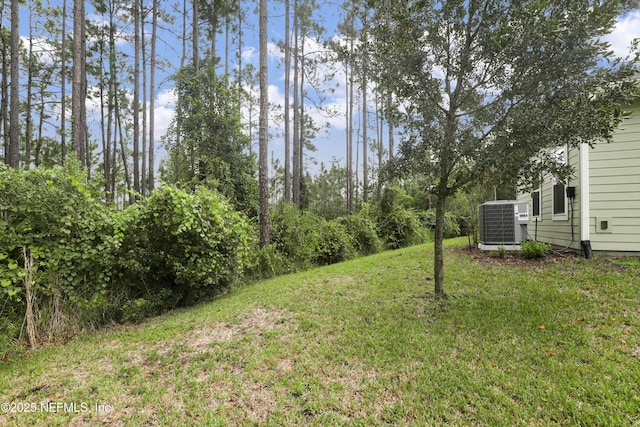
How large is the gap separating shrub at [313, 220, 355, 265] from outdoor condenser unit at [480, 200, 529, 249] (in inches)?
140

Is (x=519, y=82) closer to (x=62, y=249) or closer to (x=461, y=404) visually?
(x=461, y=404)

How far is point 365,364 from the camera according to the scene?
8.52 ft

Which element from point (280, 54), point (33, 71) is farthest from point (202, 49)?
point (33, 71)

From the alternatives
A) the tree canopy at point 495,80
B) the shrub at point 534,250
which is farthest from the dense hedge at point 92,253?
the shrub at point 534,250

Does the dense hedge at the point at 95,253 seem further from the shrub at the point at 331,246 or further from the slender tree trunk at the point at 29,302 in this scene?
the shrub at the point at 331,246

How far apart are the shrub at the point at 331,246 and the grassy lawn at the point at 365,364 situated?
11.9 feet

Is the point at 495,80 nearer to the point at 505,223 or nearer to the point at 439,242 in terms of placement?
the point at 439,242

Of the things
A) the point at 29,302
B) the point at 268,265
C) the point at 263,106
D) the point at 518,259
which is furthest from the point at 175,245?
the point at 518,259

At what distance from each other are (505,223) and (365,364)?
18.3 feet

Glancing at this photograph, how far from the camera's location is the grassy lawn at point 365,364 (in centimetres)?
204

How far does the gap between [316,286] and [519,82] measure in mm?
3987

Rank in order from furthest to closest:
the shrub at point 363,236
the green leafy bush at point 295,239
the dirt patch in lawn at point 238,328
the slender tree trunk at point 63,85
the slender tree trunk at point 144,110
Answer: the slender tree trunk at point 63,85, the slender tree trunk at point 144,110, the shrub at point 363,236, the green leafy bush at point 295,239, the dirt patch in lawn at point 238,328

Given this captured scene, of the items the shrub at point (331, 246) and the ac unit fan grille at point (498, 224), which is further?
the shrub at point (331, 246)

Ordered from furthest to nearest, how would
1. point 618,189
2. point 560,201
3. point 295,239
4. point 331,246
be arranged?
point 331,246, point 295,239, point 560,201, point 618,189
